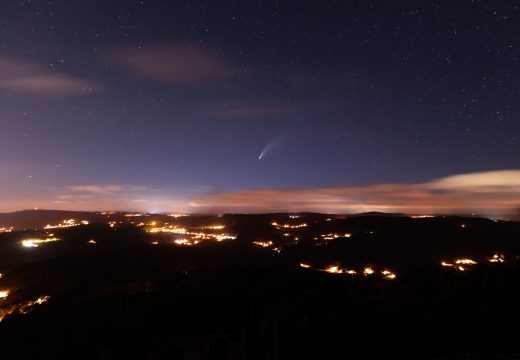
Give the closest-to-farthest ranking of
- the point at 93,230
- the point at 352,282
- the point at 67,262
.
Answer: the point at 352,282 < the point at 67,262 < the point at 93,230

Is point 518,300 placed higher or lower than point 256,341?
higher

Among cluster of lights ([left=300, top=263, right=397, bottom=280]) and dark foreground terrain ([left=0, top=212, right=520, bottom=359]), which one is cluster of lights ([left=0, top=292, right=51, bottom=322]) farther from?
cluster of lights ([left=300, top=263, right=397, bottom=280])

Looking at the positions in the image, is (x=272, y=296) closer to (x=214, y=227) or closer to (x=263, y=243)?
(x=263, y=243)

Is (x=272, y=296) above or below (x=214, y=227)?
below

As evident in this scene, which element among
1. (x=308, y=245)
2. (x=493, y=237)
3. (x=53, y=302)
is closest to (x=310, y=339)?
(x=53, y=302)

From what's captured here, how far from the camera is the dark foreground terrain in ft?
39.3

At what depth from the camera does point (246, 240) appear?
90250 millimetres

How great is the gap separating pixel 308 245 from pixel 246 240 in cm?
2144

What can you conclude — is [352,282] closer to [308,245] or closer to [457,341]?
[457,341]

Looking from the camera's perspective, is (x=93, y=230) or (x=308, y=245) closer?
(x=308, y=245)

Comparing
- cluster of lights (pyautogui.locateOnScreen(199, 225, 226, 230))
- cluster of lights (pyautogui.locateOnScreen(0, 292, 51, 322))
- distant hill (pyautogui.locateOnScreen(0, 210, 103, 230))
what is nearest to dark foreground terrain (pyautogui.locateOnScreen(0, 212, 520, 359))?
cluster of lights (pyautogui.locateOnScreen(0, 292, 51, 322))

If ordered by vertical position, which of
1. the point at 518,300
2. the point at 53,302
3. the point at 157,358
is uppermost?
the point at 518,300

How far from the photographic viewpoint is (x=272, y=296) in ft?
95.1

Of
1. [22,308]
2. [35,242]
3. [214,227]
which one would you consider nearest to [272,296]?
[22,308]
